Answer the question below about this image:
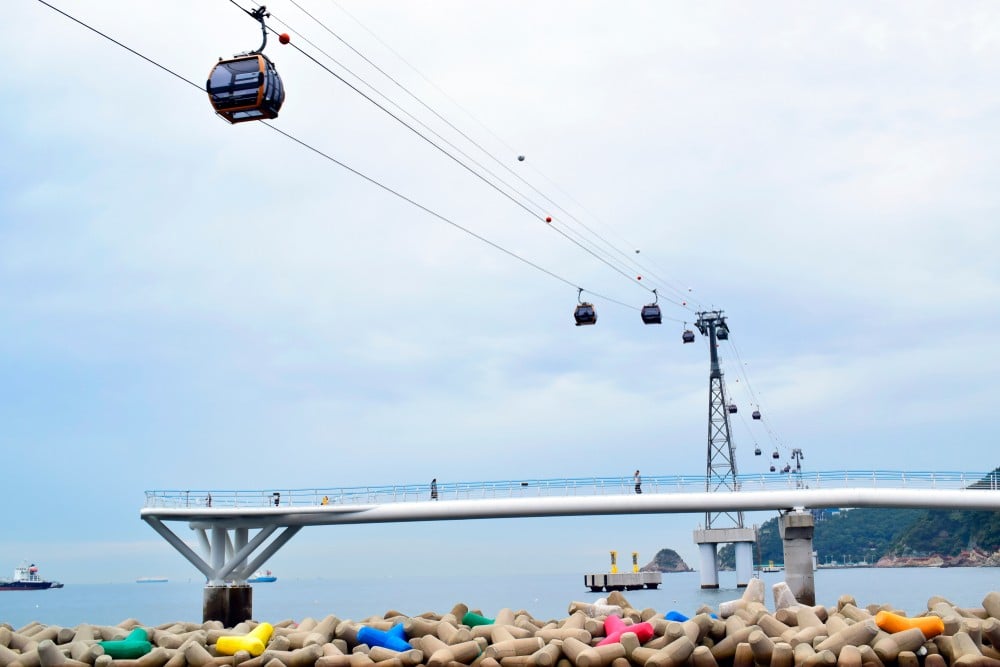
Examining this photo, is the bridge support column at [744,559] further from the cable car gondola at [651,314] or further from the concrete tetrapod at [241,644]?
the concrete tetrapod at [241,644]

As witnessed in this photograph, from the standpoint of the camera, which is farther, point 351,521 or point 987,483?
point 351,521

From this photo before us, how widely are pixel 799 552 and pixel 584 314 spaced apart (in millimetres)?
14603

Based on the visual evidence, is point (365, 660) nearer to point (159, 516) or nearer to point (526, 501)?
point (526, 501)

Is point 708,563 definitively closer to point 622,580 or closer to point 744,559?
point 744,559

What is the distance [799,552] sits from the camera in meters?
49.0

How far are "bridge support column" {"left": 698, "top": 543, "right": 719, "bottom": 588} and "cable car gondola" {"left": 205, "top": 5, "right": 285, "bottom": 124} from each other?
256 ft

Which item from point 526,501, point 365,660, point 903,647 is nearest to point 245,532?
point 526,501

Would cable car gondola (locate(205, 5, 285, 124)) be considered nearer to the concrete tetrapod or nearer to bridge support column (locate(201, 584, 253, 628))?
the concrete tetrapod

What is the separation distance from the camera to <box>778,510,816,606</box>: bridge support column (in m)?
48.2

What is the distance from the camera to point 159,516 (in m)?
56.1

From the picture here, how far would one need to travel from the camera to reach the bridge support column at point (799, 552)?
48.2 metres

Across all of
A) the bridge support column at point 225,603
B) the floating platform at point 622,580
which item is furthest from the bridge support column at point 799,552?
the floating platform at point 622,580

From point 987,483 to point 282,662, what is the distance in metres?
40.9

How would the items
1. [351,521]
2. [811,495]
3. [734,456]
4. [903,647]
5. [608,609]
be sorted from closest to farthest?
[903,647] → [608,609] → [811,495] → [351,521] → [734,456]
